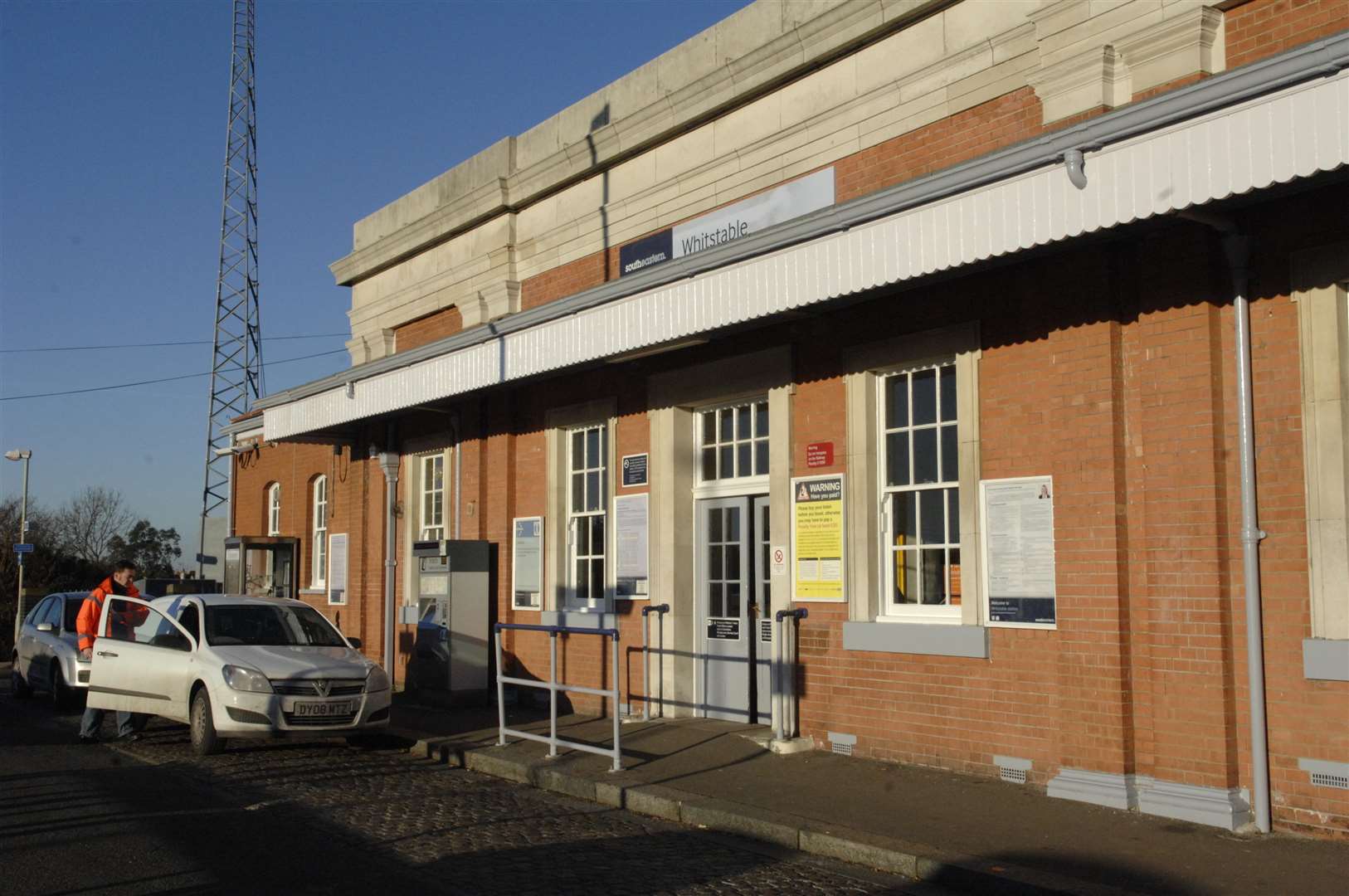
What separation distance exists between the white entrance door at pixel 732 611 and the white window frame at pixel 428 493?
592cm

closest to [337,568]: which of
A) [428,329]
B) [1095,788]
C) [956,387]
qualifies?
[428,329]

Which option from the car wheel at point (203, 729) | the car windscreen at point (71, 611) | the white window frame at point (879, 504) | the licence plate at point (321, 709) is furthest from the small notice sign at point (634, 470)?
the car windscreen at point (71, 611)

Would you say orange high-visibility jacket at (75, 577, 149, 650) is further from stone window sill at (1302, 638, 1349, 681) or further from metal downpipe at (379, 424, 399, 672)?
stone window sill at (1302, 638, 1349, 681)

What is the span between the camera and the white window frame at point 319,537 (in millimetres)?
22422

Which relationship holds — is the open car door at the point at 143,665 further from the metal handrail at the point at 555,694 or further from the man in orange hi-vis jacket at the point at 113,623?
the metal handrail at the point at 555,694

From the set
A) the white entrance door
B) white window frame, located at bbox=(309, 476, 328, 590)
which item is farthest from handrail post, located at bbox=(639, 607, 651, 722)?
white window frame, located at bbox=(309, 476, 328, 590)

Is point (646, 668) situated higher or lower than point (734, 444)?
lower

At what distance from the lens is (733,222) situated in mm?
12641

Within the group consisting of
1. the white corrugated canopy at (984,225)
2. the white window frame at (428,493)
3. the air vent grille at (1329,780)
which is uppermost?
the white corrugated canopy at (984,225)

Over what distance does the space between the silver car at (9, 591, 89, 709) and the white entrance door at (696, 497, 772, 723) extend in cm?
814

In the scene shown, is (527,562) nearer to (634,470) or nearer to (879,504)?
(634,470)

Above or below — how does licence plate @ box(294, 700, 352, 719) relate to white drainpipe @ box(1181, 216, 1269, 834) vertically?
below

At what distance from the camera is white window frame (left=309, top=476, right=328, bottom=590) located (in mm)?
22422

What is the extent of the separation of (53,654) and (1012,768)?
1287 cm
